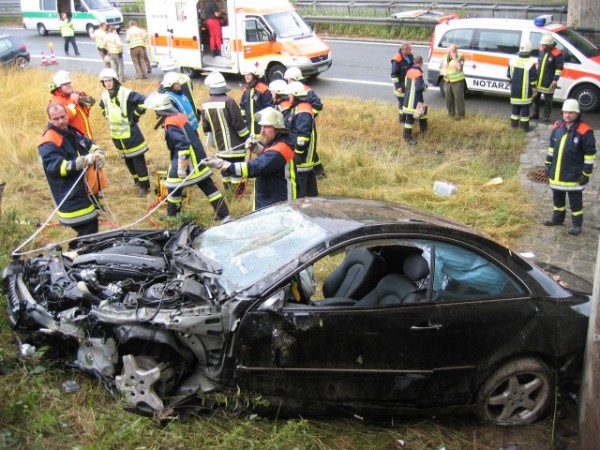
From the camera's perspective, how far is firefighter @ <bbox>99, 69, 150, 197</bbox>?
29.2ft

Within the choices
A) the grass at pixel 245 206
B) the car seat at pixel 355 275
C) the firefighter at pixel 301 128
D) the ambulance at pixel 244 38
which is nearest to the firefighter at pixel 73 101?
the grass at pixel 245 206

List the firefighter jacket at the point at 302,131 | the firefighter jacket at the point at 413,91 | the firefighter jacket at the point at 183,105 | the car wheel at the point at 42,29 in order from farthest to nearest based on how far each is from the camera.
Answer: the car wheel at the point at 42,29
the firefighter jacket at the point at 413,91
the firefighter jacket at the point at 183,105
the firefighter jacket at the point at 302,131

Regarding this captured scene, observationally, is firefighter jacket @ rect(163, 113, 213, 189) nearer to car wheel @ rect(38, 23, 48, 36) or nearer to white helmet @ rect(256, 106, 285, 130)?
white helmet @ rect(256, 106, 285, 130)

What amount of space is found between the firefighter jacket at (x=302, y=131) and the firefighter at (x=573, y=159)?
10.1 ft

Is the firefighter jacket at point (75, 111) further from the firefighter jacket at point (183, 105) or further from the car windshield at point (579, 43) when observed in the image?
the car windshield at point (579, 43)

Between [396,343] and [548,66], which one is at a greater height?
[548,66]

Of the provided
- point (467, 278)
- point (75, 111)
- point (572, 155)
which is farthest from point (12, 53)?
point (467, 278)

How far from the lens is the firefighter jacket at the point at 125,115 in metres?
8.91

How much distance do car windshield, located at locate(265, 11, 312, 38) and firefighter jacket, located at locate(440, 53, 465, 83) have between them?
4559mm

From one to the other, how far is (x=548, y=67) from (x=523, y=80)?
0.71 m

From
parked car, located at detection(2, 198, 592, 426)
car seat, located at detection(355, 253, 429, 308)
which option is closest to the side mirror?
parked car, located at detection(2, 198, 592, 426)

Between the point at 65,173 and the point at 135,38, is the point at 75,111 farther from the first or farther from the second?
the point at 135,38

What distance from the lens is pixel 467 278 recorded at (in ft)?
14.3

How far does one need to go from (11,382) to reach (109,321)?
85 cm
